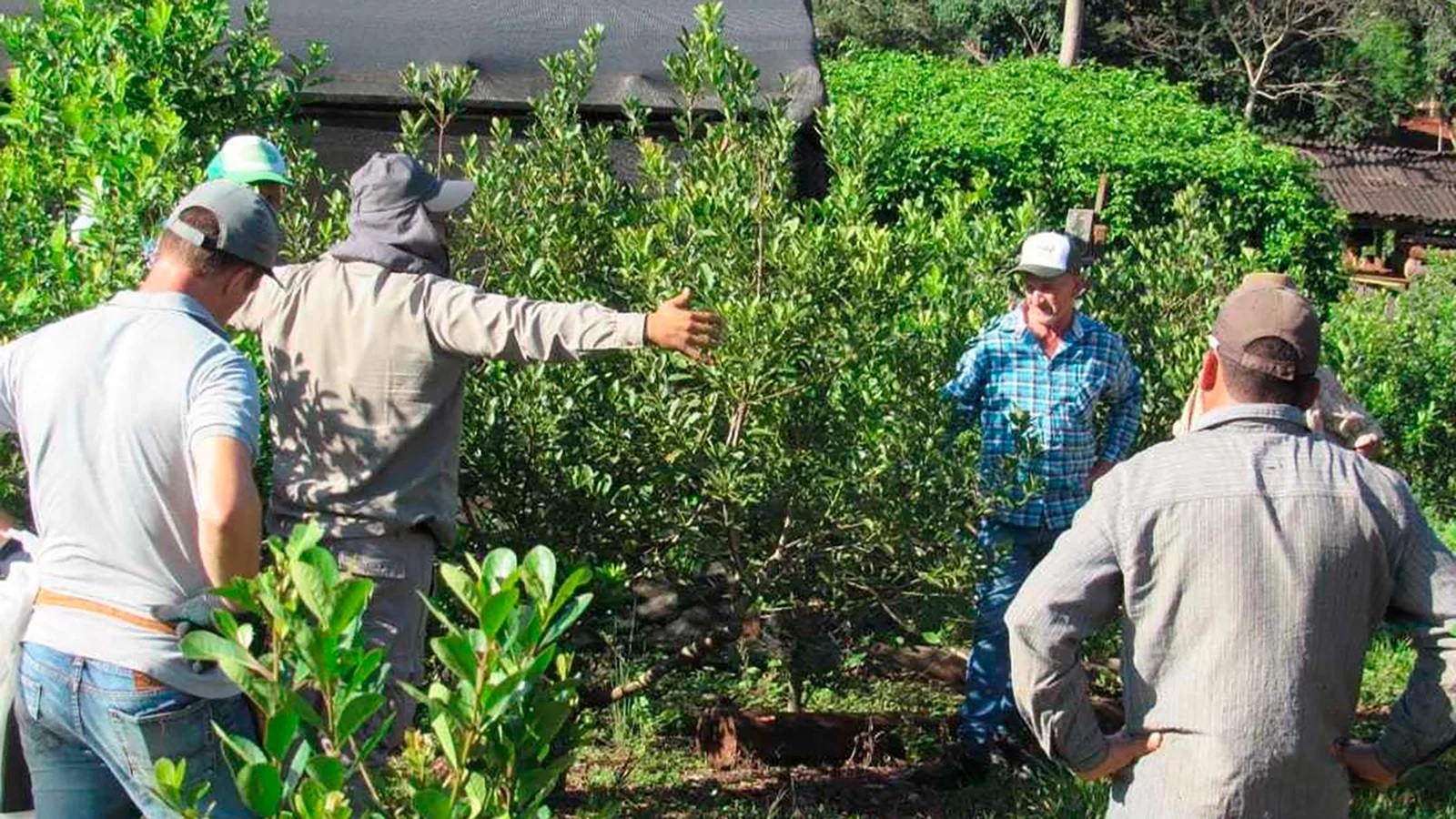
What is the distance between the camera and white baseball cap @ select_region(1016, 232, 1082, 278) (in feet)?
17.5

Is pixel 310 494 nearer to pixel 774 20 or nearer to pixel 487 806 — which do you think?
pixel 487 806

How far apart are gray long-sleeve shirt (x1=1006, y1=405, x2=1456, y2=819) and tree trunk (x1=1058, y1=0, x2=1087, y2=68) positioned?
29192mm

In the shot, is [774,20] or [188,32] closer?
[188,32]

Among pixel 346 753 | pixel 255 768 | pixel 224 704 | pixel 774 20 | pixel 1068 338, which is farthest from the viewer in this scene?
pixel 774 20

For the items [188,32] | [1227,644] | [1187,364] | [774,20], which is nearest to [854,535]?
[1187,364]

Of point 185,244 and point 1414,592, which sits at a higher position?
point 185,244

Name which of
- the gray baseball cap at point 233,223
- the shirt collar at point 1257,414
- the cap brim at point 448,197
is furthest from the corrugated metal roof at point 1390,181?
the gray baseball cap at point 233,223

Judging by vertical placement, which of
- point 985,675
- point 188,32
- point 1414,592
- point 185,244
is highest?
point 188,32

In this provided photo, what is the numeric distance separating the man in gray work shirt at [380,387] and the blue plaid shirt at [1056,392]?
1.98 metres

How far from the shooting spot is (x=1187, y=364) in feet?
18.6

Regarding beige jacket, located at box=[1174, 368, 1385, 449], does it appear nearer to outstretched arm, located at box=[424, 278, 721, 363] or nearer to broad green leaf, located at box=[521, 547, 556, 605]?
outstretched arm, located at box=[424, 278, 721, 363]

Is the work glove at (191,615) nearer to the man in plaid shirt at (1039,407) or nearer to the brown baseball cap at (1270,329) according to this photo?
the brown baseball cap at (1270,329)

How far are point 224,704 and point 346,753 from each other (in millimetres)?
865

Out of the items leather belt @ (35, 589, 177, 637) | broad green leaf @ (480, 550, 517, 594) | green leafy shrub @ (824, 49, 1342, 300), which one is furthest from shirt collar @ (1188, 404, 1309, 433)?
green leafy shrub @ (824, 49, 1342, 300)
